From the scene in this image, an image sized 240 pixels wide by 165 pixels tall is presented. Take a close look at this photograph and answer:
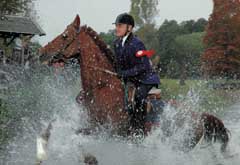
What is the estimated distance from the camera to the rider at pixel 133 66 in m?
9.01

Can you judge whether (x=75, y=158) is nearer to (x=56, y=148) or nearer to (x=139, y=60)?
(x=56, y=148)

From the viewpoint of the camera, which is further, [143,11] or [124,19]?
[143,11]

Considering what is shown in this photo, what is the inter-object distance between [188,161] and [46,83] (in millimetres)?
10845

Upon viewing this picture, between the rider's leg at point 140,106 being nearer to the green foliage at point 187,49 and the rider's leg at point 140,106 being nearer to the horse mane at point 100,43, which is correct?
the horse mane at point 100,43

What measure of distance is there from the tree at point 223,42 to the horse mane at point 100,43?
40.1 metres

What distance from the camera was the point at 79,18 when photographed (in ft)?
28.8

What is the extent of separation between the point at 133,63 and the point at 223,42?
43956mm

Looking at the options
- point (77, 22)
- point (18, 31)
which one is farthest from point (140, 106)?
point (18, 31)

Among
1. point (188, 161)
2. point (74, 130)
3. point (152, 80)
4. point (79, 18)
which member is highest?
point (79, 18)

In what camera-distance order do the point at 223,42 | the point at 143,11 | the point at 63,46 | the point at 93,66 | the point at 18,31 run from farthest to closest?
the point at 143,11 → the point at 223,42 → the point at 18,31 → the point at 93,66 → the point at 63,46

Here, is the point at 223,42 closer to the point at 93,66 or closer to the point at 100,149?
the point at 100,149

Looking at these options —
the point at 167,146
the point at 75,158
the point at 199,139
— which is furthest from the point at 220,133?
the point at 75,158

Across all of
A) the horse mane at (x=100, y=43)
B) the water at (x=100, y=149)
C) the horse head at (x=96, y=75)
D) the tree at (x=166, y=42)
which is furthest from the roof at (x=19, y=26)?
the tree at (x=166, y=42)

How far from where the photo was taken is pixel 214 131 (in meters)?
9.85
